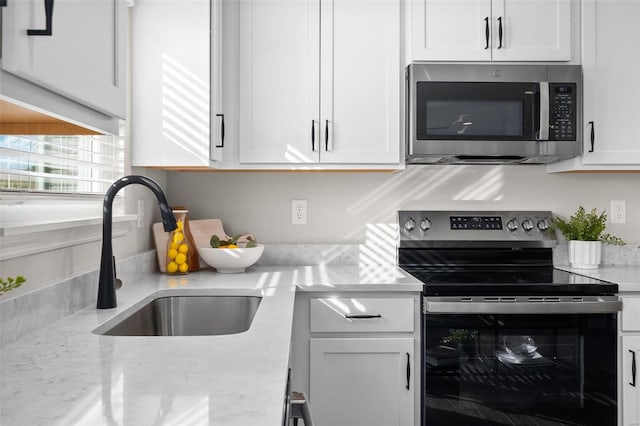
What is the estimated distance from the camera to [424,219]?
2.59 metres

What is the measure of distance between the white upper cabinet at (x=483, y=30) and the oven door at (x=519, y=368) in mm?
1172

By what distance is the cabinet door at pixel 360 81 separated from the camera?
229cm

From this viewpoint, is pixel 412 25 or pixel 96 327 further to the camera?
pixel 412 25

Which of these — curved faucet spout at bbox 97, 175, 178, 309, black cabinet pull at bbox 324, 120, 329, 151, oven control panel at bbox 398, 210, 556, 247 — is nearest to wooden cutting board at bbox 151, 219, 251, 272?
black cabinet pull at bbox 324, 120, 329, 151

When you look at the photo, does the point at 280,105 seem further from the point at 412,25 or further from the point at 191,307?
the point at 191,307

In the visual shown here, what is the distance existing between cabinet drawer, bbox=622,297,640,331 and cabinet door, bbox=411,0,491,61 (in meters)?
1.20

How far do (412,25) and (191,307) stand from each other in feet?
5.18

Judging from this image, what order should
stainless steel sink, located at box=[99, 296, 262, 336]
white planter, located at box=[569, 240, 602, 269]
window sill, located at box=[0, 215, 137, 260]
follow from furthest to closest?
white planter, located at box=[569, 240, 602, 269]
stainless steel sink, located at box=[99, 296, 262, 336]
window sill, located at box=[0, 215, 137, 260]

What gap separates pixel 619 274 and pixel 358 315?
1.26m

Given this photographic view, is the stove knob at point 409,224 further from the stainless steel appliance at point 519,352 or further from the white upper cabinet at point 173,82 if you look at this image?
the white upper cabinet at point 173,82

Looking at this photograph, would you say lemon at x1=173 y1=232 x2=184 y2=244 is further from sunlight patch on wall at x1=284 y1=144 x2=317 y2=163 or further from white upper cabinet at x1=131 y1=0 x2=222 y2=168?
sunlight patch on wall at x1=284 y1=144 x2=317 y2=163

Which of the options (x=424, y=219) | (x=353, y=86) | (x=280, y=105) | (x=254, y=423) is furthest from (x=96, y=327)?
(x=424, y=219)

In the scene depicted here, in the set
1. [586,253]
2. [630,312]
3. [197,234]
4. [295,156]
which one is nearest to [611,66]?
[586,253]

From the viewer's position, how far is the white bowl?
222 centimetres
